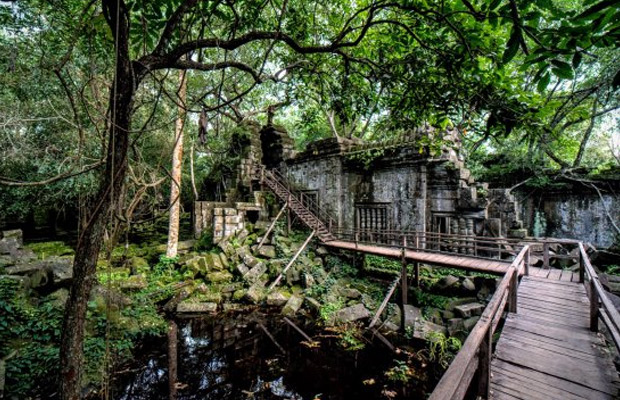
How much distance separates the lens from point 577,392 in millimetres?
2945

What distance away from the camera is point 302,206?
13.4 m

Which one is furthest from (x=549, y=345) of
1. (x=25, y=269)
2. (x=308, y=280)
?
(x=25, y=269)

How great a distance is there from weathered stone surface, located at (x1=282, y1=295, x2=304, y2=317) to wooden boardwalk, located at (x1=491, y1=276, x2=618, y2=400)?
5831 millimetres

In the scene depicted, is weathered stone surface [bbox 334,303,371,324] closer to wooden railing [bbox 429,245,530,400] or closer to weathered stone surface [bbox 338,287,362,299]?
weathered stone surface [bbox 338,287,362,299]

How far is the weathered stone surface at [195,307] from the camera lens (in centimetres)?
836

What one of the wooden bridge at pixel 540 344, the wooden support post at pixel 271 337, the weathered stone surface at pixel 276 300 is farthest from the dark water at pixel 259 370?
the wooden bridge at pixel 540 344

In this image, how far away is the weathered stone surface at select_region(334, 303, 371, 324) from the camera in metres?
8.06

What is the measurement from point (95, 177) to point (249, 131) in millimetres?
7702

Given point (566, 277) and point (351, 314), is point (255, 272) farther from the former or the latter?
point (566, 277)

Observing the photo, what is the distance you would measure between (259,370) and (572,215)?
596 inches

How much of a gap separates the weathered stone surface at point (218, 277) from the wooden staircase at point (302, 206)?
403 centimetres

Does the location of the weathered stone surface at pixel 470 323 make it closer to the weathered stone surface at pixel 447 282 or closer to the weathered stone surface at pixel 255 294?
the weathered stone surface at pixel 447 282

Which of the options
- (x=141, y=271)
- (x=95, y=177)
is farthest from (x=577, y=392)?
(x=95, y=177)

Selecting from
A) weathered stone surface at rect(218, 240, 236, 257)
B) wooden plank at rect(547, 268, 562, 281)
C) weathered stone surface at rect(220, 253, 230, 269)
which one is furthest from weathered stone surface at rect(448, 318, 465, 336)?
weathered stone surface at rect(218, 240, 236, 257)
